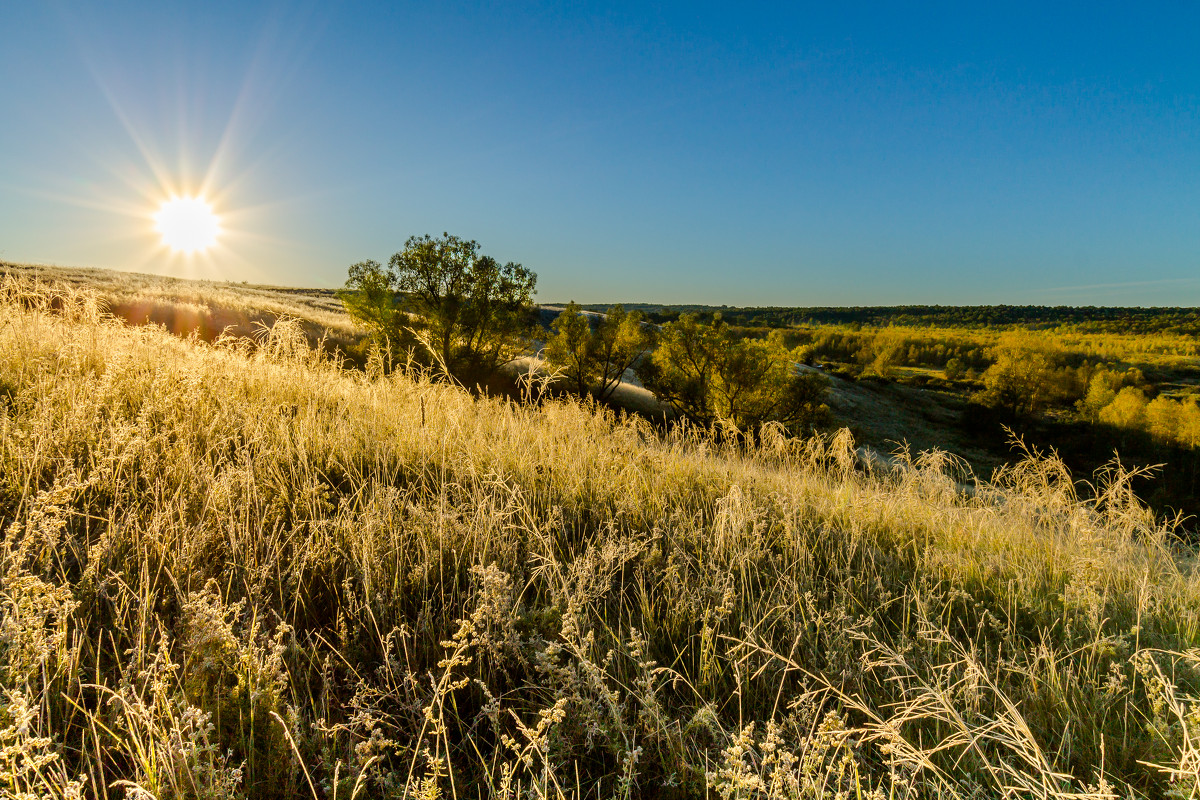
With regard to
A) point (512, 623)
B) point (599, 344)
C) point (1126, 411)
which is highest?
point (599, 344)

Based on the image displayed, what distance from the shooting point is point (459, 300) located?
1302 inches

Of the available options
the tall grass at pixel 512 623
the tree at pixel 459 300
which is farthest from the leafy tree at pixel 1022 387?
the tall grass at pixel 512 623

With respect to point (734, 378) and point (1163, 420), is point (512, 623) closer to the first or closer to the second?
point (734, 378)

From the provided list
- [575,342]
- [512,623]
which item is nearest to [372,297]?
[575,342]

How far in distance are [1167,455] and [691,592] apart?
71.9 meters

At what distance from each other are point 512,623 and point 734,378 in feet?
118

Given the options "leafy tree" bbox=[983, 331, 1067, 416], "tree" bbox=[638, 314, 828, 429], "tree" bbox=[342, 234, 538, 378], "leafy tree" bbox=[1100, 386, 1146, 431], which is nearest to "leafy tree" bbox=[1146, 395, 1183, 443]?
"leafy tree" bbox=[1100, 386, 1146, 431]

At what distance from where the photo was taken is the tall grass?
5.35ft

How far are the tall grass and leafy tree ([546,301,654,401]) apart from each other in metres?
36.7

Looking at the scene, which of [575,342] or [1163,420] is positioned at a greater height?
[575,342]

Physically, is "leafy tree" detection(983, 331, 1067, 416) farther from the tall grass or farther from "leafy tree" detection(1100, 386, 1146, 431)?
the tall grass

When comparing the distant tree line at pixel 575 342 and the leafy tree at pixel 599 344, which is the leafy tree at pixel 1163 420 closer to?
the distant tree line at pixel 575 342

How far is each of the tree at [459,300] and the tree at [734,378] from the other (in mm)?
11813

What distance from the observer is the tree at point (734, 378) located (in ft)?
120
